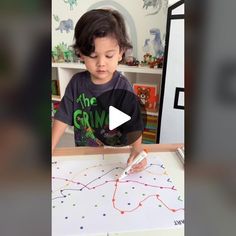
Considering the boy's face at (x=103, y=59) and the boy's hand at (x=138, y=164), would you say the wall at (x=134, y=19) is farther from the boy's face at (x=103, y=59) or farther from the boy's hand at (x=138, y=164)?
the boy's hand at (x=138, y=164)

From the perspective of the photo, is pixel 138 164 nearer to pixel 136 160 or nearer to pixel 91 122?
pixel 136 160

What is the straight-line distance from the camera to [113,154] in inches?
20.9

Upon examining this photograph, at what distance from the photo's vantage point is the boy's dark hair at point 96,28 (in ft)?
1.20

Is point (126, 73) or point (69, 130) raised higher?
point (126, 73)

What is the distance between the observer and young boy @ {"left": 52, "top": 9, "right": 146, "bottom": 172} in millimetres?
375

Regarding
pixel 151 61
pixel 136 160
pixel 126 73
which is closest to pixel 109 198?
pixel 136 160

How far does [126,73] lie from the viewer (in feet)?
1.65
